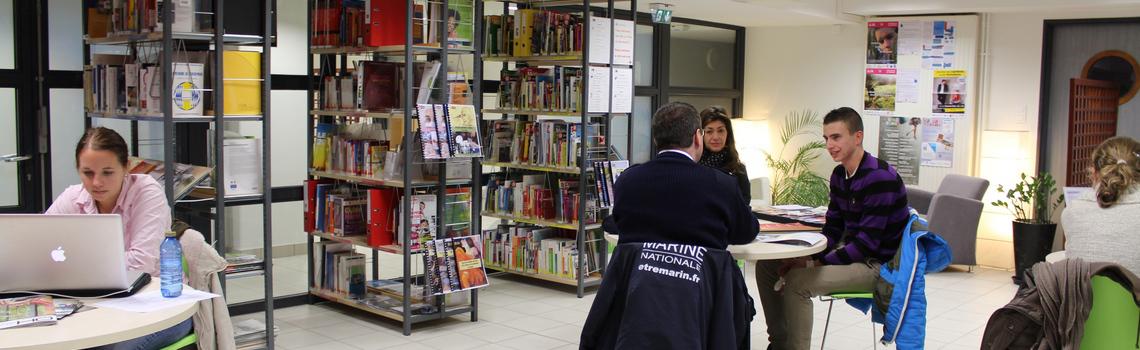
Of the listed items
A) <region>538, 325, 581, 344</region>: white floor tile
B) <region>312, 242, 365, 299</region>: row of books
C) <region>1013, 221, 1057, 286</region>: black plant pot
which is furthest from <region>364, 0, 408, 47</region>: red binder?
<region>1013, 221, 1057, 286</region>: black plant pot

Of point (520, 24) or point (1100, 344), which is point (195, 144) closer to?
point (520, 24)

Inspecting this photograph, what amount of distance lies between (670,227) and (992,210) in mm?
6267

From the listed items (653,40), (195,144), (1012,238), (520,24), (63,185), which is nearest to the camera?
(63,185)

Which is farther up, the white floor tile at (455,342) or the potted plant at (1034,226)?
the potted plant at (1034,226)

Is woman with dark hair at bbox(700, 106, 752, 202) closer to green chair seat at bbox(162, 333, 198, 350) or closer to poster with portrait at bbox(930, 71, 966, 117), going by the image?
green chair seat at bbox(162, 333, 198, 350)

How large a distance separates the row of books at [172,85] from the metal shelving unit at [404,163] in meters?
0.92

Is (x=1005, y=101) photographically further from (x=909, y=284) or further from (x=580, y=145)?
(x=909, y=284)

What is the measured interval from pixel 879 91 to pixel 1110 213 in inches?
221

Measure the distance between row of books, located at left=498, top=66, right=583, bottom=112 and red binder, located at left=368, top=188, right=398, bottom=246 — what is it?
152cm

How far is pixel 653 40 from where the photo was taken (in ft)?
30.7

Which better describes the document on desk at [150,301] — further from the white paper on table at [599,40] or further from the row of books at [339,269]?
the white paper on table at [599,40]

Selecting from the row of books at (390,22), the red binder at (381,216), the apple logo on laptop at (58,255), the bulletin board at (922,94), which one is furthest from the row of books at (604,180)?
the apple logo on laptop at (58,255)

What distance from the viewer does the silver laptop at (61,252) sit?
311 cm

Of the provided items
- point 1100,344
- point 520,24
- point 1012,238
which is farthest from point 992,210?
point 1100,344
